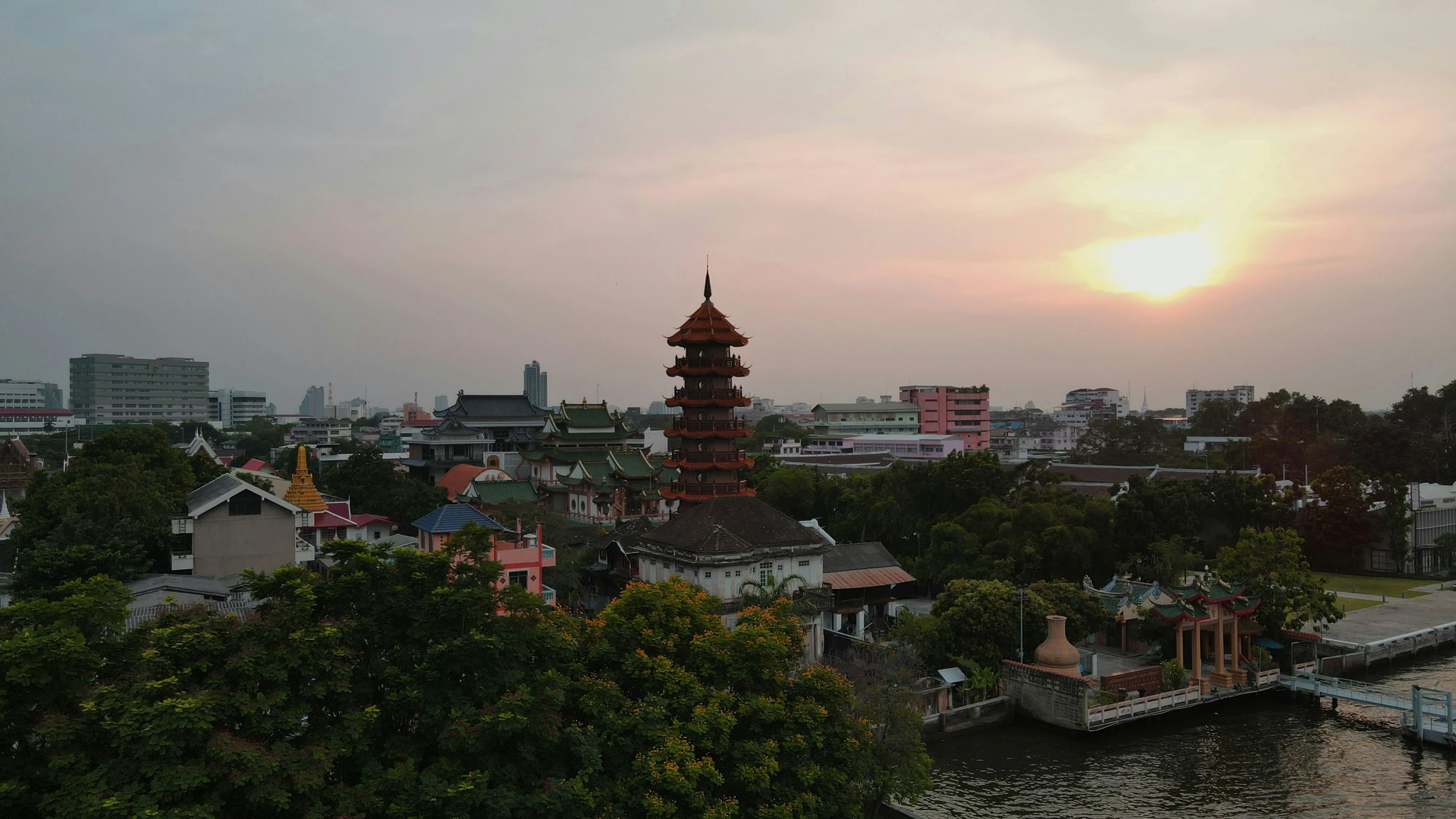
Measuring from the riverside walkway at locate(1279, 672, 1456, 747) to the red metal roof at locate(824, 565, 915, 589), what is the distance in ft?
40.0

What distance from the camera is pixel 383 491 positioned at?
161 ft

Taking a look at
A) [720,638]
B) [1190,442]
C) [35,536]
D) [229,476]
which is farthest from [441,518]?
[1190,442]

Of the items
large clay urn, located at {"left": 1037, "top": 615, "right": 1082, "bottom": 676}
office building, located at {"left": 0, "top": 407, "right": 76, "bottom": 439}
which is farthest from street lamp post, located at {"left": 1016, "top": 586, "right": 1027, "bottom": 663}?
office building, located at {"left": 0, "top": 407, "right": 76, "bottom": 439}

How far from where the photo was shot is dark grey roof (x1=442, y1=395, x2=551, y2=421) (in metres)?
69.6

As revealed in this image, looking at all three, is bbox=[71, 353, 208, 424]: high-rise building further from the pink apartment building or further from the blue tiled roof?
the blue tiled roof

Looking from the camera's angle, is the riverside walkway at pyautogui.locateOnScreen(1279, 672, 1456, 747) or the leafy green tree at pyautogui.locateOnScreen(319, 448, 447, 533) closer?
the riverside walkway at pyautogui.locateOnScreen(1279, 672, 1456, 747)

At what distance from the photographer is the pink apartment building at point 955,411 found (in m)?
104

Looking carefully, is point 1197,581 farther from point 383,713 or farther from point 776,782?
point 383,713

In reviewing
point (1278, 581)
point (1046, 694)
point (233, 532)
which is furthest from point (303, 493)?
point (1278, 581)

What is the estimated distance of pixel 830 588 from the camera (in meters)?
30.6

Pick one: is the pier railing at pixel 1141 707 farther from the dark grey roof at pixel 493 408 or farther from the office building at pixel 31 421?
the office building at pixel 31 421

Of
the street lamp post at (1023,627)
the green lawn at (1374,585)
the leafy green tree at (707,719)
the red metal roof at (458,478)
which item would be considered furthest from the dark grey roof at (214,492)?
the green lawn at (1374,585)

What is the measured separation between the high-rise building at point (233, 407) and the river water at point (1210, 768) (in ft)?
559

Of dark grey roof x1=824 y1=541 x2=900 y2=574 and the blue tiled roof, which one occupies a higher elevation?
the blue tiled roof
